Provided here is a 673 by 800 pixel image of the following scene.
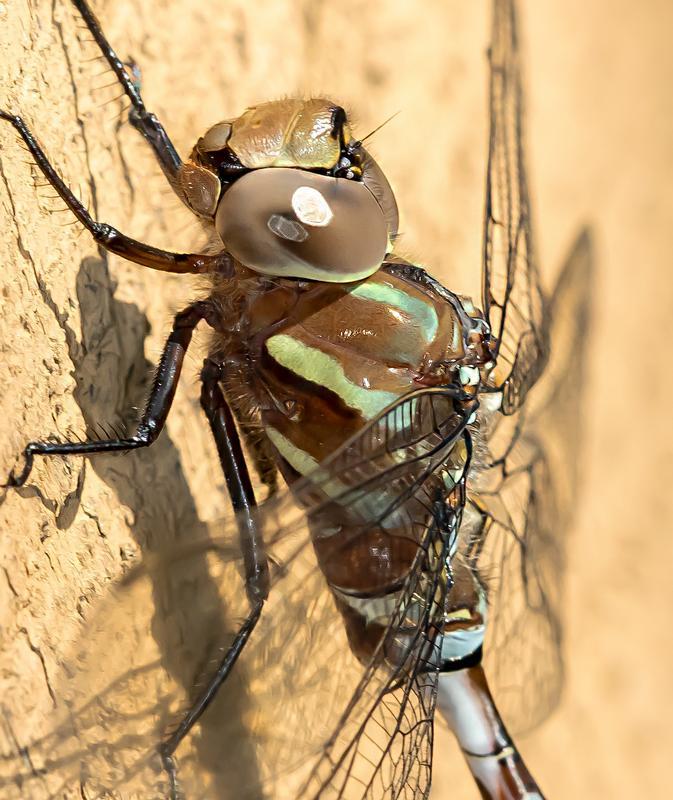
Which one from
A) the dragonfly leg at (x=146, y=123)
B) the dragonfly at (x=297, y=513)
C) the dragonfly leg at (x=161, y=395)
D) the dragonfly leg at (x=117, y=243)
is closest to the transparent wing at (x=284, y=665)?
the dragonfly at (x=297, y=513)

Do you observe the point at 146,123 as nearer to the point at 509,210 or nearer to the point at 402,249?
the point at 402,249

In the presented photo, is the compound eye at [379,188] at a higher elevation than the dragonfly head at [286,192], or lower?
higher

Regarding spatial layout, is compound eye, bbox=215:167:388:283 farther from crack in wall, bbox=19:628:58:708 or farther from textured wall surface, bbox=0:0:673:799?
crack in wall, bbox=19:628:58:708

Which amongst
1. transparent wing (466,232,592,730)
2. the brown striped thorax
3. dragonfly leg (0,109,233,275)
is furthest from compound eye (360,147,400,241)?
transparent wing (466,232,592,730)

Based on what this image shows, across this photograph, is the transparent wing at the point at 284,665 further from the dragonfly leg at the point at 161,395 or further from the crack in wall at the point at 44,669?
the dragonfly leg at the point at 161,395

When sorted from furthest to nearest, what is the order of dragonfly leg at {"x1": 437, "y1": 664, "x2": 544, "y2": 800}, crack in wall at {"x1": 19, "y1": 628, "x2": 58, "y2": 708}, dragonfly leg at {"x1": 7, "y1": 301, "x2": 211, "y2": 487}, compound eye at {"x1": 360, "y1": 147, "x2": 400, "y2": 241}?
dragonfly leg at {"x1": 437, "y1": 664, "x2": 544, "y2": 800}
compound eye at {"x1": 360, "y1": 147, "x2": 400, "y2": 241}
dragonfly leg at {"x1": 7, "y1": 301, "x2": 211, "y2": 487}
crack in wall at {"x1": 19, "y1": 628, "x2": 58, "y2": 708}

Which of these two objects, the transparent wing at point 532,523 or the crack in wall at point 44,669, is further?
the transparent wing at point 532,523

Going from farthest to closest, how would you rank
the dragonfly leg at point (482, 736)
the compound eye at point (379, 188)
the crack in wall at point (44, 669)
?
the dragonfly leg at point (482, 736)
the compound eye at point (379, 188)
the crack in wall at point (44, 669)
